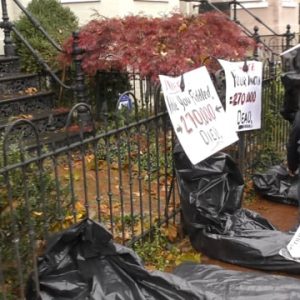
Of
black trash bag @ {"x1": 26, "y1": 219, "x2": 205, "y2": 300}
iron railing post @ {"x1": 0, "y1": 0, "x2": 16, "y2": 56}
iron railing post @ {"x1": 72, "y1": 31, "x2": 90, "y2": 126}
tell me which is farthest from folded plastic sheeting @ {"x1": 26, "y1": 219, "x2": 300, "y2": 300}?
iron railing post @ {"x1": 0, "y1": 0, "x2": 16, "y2": 56}

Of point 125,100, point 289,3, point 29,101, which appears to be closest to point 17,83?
point 29,101

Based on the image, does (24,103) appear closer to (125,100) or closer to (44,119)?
(44,119)

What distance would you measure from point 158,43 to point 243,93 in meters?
1.70

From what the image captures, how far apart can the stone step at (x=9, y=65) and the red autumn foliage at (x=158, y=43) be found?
66 centimetres

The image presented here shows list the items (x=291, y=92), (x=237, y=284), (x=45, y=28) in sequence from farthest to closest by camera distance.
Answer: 1. (x=45, y=28)
2. (x=291, y=92)
3. (x=237, y=284)

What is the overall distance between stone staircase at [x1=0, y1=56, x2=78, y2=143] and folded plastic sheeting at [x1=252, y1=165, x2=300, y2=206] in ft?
6.98

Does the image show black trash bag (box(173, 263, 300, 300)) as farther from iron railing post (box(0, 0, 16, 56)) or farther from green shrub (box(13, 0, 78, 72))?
iron railing post (box(0, 0, 16, 56))

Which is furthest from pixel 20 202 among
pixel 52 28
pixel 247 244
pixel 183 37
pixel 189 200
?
pixel 52 28

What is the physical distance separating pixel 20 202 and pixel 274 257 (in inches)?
68.0

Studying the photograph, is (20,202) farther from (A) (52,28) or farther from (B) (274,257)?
(A) (52,28)

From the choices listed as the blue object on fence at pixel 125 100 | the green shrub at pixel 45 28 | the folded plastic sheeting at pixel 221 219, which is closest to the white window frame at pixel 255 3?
the green shrub at pixel 45 28

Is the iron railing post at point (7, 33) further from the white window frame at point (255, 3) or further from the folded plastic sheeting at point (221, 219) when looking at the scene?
the white window frame at point (255, 3)

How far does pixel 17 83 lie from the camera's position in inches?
259

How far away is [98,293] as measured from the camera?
9.09ft
